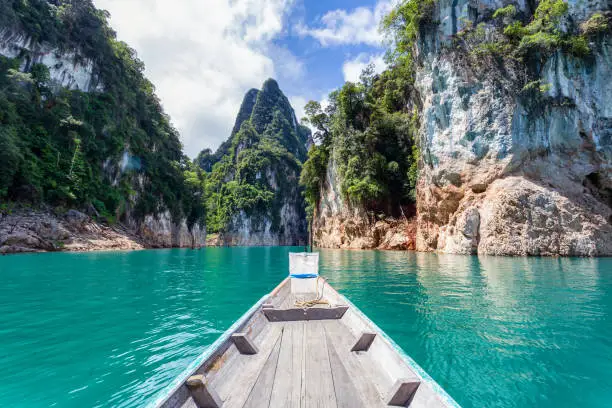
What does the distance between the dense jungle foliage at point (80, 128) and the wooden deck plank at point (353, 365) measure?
29905 millimetres

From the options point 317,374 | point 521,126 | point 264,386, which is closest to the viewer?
point 264,386

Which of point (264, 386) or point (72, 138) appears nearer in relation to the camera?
point (264, 386)

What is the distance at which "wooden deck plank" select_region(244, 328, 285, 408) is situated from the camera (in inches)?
Result: 88.6

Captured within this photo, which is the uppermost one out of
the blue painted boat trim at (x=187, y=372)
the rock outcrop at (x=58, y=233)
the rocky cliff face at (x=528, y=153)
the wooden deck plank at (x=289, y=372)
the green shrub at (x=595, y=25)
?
the green shrub at (x=595, y=25)

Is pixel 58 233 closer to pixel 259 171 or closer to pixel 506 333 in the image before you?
pixel 506 333

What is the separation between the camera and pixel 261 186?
81.6 meters

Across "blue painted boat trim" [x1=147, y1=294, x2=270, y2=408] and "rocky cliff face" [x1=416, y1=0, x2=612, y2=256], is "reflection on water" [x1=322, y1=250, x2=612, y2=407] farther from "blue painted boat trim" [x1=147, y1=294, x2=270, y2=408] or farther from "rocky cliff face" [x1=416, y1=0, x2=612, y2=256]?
"rocky cliff face" [x1=416, y1=0, x2=612, y2=256]

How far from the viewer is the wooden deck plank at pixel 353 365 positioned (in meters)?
2.32

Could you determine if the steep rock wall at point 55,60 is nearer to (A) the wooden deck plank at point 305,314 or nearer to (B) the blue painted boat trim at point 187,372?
(A) the wooden deck plank at point 305,314

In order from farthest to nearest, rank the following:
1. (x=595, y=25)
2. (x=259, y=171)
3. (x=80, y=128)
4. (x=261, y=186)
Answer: (x=261, y=186) < (x=259, y=171) < (x=80, y=128) < (x=595, y=25)

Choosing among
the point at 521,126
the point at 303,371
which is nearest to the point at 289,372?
the point at 303,371

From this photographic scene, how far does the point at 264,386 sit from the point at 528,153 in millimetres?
23582

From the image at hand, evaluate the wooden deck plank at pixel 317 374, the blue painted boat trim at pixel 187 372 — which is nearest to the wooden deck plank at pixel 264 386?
the wooden deck plank at pixel 317 374

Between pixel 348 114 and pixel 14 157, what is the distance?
30.7 meters
